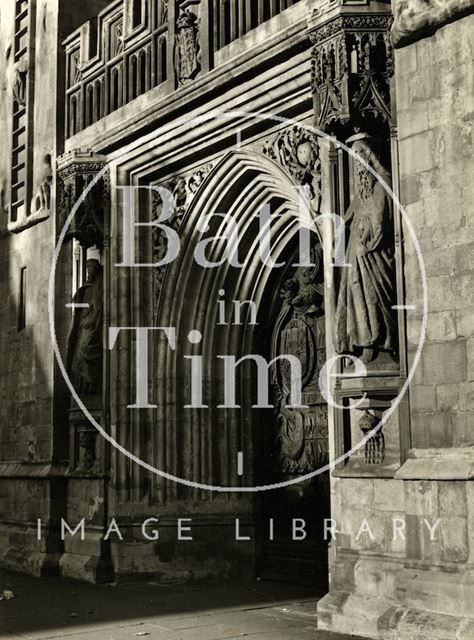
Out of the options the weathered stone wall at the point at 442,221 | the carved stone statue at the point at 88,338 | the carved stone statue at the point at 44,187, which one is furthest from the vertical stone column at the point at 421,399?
the carved stone statue at the point at 44,187

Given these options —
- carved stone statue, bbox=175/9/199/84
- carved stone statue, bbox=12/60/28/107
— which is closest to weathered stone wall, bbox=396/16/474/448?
carved stone statue, bbox=175/9/199/84

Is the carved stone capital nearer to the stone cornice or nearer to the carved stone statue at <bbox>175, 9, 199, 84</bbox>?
the carved stone statue at <bbox>175, 9, 199, 84</bbox>

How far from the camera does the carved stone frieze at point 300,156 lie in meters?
9.95

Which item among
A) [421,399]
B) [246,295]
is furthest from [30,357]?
[421,399]

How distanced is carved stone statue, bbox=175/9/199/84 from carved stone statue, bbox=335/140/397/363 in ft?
11.1

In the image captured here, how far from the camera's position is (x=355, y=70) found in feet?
28.6

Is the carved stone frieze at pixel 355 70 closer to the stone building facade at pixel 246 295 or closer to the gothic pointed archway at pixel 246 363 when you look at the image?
the stone building facade at pixel 246 295

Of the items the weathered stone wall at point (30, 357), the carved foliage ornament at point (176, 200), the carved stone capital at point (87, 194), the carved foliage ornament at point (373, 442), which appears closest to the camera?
the carved foliage ornament at point (373, 442)

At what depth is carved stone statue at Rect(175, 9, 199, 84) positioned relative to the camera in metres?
11.3

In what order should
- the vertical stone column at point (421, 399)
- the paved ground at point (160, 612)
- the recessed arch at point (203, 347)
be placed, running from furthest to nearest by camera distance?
the recessed arch at point (203, 347) < the paved ground at point (160, 612) < the vertical stone column at point (421, 399)

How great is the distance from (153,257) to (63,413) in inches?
95.8

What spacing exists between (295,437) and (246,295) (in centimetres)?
169

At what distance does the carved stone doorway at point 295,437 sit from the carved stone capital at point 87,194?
2461 millimetres

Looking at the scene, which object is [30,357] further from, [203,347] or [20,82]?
[20,82]
